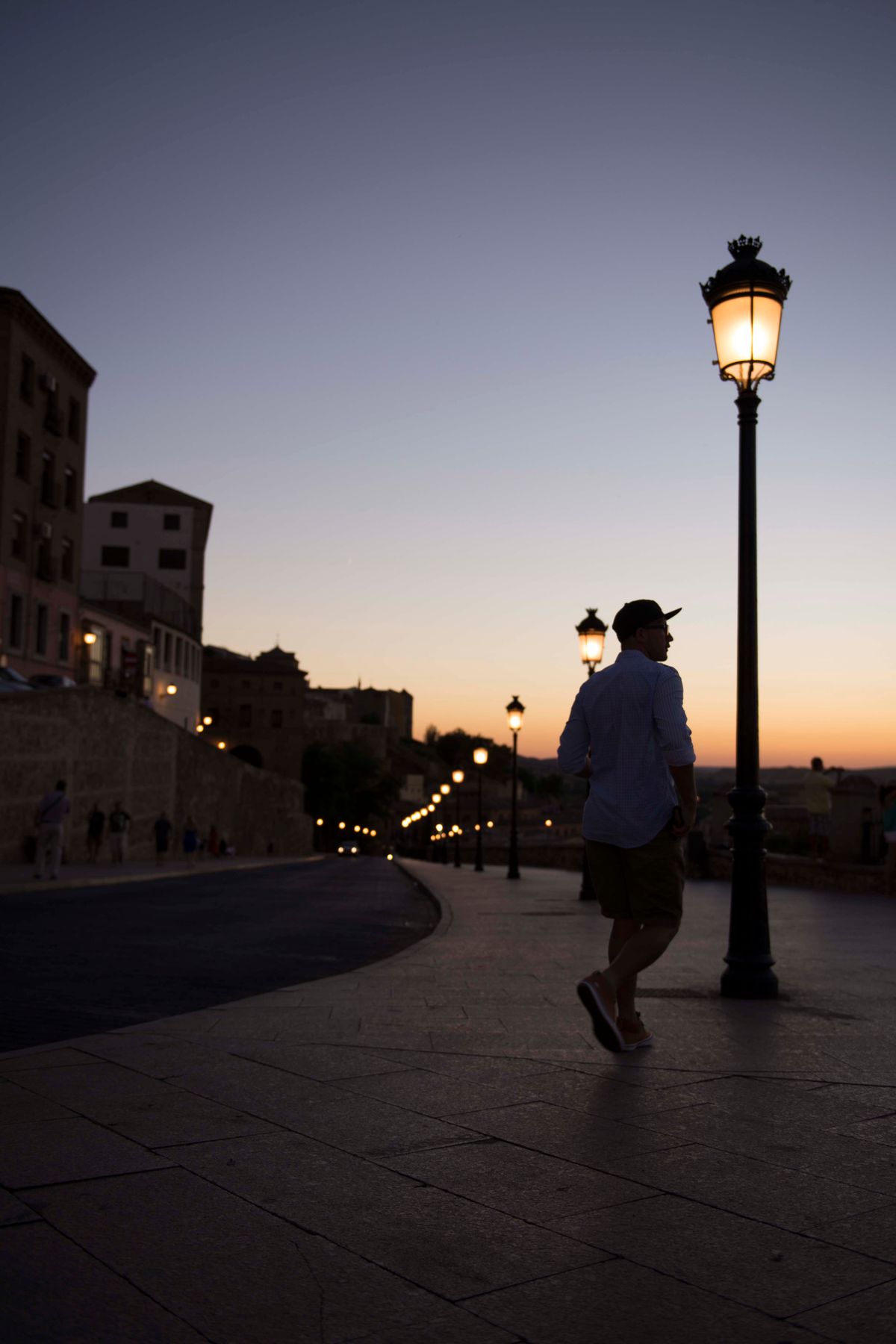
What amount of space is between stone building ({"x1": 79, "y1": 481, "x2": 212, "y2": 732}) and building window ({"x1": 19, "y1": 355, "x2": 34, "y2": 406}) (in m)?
9.31

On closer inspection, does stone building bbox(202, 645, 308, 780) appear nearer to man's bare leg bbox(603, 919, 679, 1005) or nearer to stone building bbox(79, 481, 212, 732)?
stone building bbox(79, 481, 212, 732)

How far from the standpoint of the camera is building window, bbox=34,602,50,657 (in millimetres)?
45312

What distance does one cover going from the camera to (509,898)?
1931 centimetres

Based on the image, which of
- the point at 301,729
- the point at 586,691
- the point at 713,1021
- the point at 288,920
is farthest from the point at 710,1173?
the point at 301,729

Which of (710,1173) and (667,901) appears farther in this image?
(667,901)

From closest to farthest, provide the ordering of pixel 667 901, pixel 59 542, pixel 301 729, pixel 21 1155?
pixel 21 1155 < pixel 667 901 < pixel 59 542 < pixel 301 729

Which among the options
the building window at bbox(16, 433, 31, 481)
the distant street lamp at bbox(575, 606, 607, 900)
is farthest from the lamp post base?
the building window at bbox(16, 433, 31, 481)

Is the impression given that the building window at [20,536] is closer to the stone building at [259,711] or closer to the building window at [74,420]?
the building window at [74,420]

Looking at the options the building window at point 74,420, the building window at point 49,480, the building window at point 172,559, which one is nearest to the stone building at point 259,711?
the building window at point 172,559

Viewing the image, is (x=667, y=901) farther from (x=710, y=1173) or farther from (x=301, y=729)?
(x=301, y=729)

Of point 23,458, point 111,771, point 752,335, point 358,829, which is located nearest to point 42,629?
point 23,458

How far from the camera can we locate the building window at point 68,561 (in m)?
48.3

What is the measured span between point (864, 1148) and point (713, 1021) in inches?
101

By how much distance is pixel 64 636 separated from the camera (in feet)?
159
